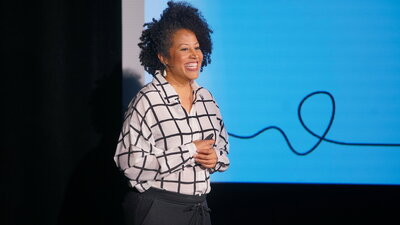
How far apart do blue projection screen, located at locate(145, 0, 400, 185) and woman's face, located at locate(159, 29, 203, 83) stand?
74 cm

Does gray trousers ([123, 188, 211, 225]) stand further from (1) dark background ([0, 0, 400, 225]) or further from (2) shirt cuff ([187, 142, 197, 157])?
(1) dark background ([0, 0, 400, 225])

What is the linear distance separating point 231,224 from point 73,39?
1.20m

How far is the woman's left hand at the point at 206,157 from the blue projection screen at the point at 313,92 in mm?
832

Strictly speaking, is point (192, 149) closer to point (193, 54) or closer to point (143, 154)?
point (143, 154)

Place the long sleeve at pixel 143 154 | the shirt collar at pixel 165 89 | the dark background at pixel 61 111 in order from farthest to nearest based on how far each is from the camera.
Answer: the dark background at pixel 61 111
the shirt collar at pixel 165 89
the long sleeve at pixel 143 154

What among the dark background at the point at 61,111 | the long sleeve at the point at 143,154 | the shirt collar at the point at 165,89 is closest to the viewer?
the long sleeve at the point at 143,154

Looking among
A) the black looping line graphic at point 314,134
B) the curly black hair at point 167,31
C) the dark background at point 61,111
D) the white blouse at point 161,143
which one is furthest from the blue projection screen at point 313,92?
the white blouse at point 161,143

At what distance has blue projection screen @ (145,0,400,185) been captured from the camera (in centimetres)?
252

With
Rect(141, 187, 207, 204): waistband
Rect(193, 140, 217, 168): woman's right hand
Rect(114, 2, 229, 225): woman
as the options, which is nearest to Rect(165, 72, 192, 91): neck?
Rect(114, 2, 229, 225): woman

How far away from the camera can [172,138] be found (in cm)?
165

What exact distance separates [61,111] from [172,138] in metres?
1.00

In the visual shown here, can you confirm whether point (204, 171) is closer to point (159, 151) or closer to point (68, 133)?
point (159, 151)

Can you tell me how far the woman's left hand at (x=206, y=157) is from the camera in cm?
164

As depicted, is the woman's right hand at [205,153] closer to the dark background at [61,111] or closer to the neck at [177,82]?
the neck at [177,82]
